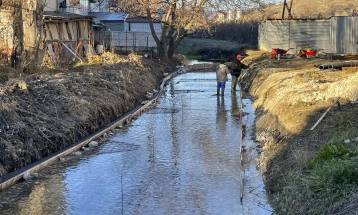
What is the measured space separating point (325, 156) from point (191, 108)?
12271mm

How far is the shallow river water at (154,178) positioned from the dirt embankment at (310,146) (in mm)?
581

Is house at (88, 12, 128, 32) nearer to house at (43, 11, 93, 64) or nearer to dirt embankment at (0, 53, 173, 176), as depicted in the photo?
house at (43, 11, 93, 64)

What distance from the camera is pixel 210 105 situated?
20328 mm

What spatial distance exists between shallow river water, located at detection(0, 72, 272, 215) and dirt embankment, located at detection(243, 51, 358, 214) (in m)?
0.58

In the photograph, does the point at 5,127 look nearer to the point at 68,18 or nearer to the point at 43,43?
the point at 43,43

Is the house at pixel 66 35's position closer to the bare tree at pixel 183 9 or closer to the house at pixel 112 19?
the bare tree at pixel 183 9

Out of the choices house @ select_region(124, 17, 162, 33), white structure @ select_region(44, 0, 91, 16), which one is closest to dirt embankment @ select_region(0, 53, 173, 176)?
white structure @ select_region(44, 0, 91, 16)

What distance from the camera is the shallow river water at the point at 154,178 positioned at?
8.36 metres

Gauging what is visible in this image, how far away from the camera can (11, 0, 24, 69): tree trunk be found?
19.9 meters

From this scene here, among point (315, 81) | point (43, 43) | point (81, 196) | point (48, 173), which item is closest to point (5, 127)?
point (48, 173)

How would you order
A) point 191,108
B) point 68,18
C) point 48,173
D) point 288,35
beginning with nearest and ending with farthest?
1. point 48,173
2. point 191,108
3. point 68,18
4. point 288,35

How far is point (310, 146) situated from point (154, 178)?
298 cm

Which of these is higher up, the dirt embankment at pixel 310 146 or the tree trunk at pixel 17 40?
the tree trunk at pixel 17 40

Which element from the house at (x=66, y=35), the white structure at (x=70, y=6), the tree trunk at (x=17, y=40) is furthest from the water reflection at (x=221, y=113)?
the white structure at (x=70, y=6)
